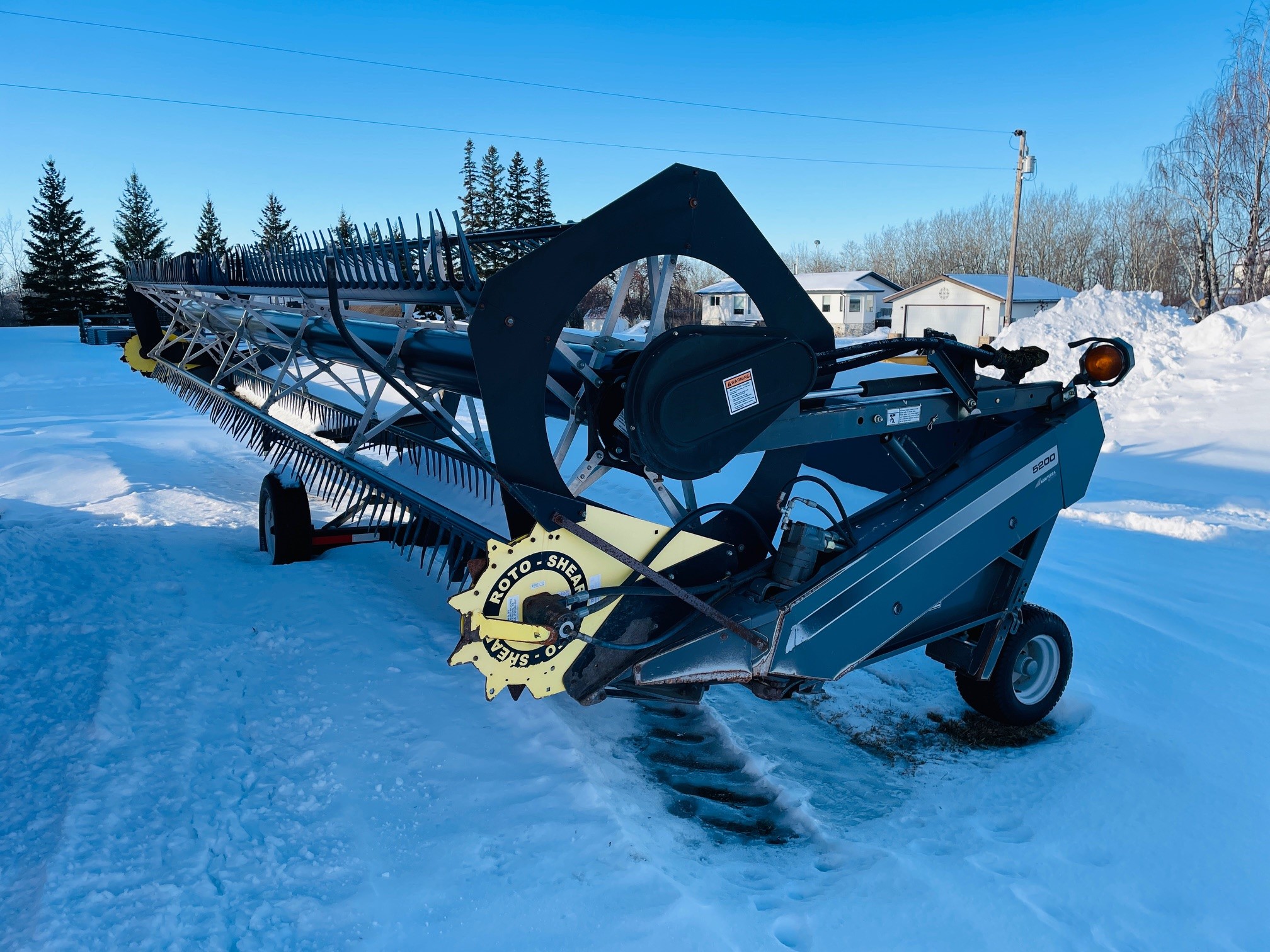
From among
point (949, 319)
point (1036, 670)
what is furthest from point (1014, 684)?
point (949, 319)

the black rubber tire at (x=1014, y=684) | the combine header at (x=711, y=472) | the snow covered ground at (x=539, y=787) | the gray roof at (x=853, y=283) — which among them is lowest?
the snow covered ground at (x=539, y=787)

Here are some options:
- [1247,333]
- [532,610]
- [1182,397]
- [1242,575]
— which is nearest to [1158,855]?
[532,610]

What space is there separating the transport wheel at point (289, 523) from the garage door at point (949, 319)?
121ft

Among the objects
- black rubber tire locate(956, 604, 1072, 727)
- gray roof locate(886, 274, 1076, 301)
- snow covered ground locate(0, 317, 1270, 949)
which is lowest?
snow covered ground locate(0, 317, 1270, 949)

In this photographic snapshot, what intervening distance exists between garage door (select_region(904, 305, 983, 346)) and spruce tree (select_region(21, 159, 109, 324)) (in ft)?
125

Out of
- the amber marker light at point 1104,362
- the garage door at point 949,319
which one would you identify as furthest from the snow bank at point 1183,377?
the garage door at point 949,319

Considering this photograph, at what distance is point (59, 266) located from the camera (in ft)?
129

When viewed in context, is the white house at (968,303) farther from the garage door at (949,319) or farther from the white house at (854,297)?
the white house at (854,297)

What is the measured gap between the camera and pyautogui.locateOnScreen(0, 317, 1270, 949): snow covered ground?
7.61 feet

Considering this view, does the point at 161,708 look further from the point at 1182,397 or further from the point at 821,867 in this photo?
the point at 1182,397

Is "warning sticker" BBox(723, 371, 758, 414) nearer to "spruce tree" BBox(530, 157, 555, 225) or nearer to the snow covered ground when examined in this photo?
the snow covered ground

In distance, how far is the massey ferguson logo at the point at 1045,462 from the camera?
10.7ft

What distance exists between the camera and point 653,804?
2898 mm

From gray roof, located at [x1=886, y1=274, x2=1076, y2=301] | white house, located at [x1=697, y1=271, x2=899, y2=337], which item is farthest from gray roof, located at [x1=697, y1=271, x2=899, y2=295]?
gray roof, located at [x1=886, y1=274, x2=1076, y2=301]
